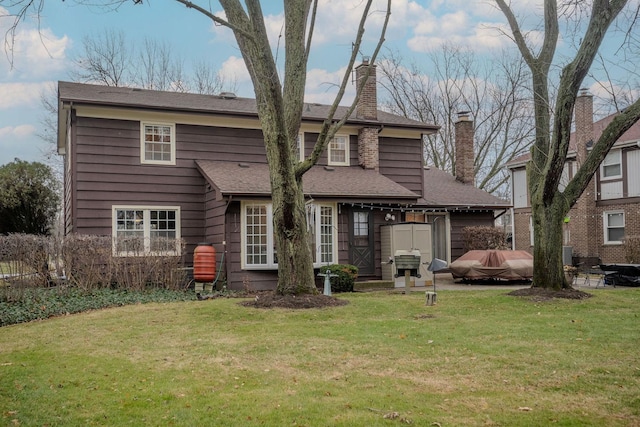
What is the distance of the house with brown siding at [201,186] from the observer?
49.3 ft

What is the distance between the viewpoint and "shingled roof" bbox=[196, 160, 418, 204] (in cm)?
1482

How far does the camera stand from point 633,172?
911 inches

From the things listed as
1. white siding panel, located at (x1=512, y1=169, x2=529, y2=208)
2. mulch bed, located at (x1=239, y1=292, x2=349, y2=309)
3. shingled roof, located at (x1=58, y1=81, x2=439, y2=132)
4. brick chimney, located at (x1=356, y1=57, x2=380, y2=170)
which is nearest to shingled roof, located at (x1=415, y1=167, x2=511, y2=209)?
brick chimney, located at (x1=356, y1=57, x2=380, y2=170)

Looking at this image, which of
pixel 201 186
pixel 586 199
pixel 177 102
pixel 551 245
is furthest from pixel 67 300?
pixel 586 199

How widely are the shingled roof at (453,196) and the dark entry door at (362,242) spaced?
2619 mm

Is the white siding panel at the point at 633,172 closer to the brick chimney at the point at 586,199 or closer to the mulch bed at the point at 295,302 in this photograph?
the brick chimney at the point at 586,199

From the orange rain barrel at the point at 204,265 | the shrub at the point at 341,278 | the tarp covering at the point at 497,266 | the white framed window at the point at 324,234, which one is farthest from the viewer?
the tarp covering at the point at 497,266

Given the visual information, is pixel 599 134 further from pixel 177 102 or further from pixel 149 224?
pixel 149 224

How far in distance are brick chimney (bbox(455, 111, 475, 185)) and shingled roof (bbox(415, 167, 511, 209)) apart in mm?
391

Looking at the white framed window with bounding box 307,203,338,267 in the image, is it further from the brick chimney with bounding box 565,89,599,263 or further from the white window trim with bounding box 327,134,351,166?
the brick chimney with bounding box 565,89,599,263

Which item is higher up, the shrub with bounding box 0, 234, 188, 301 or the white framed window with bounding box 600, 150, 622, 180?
the white framed window with bounding box 600, 150, 622, 180

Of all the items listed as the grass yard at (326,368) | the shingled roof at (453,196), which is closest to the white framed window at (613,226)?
the shingled roof at (453,196)

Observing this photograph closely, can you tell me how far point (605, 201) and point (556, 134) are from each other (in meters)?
14.5

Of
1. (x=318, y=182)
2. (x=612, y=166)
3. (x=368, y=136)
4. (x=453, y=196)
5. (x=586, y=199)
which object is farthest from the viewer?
(x=586, y=199)
